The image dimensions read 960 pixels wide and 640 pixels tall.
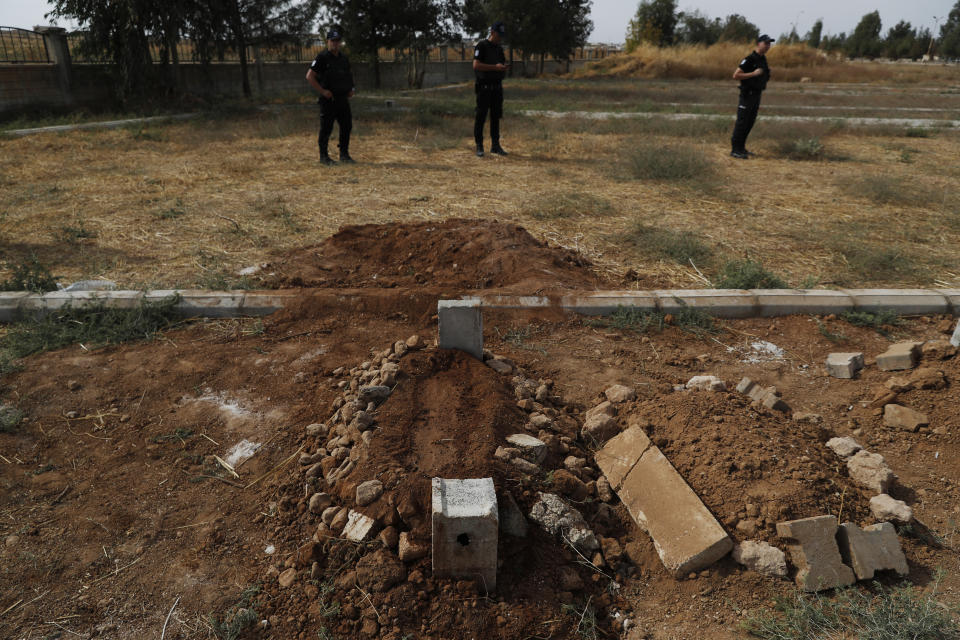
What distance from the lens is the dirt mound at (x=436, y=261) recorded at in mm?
4859

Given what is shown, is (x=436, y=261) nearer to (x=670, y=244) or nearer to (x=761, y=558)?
(x=670, y=244)

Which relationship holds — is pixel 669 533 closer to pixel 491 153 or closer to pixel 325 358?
pixel 325 358

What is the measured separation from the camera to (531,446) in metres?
2.72

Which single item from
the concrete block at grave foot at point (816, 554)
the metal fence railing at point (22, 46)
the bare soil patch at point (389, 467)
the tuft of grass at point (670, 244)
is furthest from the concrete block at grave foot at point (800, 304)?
the metal fence railing at point (22, 46)

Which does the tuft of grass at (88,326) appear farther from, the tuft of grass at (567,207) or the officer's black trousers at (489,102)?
the officer's black trousers at (489,102)

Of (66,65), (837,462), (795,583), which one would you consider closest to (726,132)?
(837,462)

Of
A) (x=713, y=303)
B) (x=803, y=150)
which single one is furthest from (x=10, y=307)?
(x=803, y=150)

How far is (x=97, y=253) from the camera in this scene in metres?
5.62

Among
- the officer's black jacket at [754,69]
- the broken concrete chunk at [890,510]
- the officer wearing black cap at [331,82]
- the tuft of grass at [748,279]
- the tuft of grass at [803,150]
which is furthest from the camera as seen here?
the tuft of grass at [803,150]

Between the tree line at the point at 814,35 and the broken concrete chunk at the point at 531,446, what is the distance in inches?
1722

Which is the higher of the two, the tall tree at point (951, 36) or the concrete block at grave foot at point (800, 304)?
the tall tree at point (951, 36)

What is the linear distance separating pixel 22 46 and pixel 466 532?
18.4 m

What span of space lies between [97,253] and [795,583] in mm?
5984

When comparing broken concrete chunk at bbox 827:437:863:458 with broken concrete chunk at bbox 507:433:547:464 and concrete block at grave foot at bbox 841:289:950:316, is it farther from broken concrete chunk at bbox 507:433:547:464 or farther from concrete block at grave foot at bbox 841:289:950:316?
concrete block at grave foot at bbox 841:289:950:316
